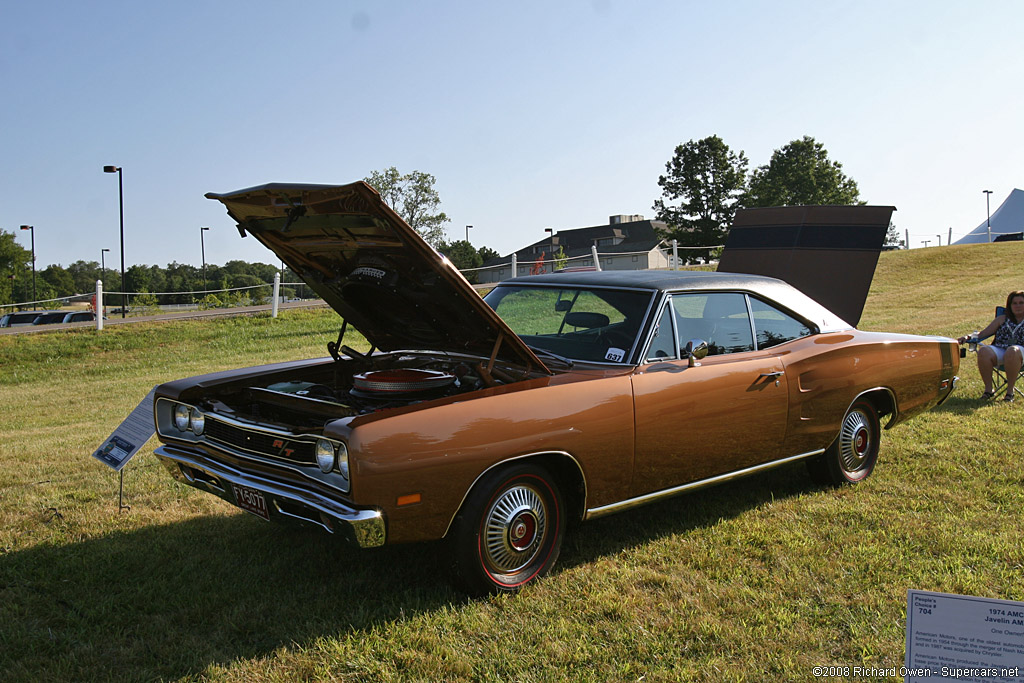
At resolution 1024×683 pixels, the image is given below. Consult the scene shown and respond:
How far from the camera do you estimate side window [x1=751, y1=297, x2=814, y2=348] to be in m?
4.75

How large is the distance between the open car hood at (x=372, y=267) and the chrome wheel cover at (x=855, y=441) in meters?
2.39

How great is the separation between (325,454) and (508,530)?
88 centimetres

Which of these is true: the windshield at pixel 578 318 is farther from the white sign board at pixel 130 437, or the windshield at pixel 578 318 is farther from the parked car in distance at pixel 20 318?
the parked car in distance at pixel 20 318

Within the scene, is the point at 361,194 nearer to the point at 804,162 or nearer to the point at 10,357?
the point at 10,357

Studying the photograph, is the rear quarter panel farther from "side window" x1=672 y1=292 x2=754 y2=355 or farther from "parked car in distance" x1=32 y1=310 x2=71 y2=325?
"parked car in distance" x1=32 y1=310 x2=71 y2=325

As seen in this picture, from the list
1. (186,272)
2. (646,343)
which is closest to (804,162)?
(646,343)

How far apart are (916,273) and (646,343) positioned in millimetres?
24560

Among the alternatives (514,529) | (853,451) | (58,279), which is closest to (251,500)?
(514,529)

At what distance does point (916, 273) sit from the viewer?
25.4m

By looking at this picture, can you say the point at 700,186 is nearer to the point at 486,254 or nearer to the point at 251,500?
the point at 486,254

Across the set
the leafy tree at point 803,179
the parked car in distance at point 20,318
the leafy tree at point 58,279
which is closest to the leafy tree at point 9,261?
the leafy tree at point 58,279

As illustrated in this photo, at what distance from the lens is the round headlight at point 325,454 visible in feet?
10.7

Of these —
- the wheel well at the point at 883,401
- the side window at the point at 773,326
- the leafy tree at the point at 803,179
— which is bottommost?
the wheel well at the point at 883,401

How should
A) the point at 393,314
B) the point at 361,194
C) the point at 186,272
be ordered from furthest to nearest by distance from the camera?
the point at 186,272, the point at 393,314, the point at 361,194
